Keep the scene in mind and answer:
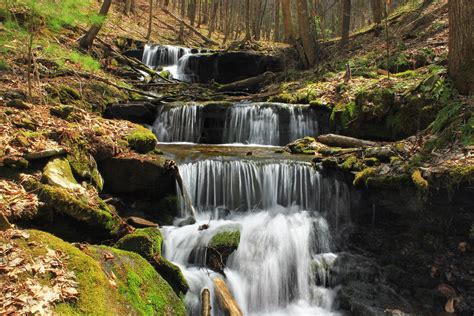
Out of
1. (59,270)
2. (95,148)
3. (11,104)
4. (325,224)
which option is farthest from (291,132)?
(59,270)

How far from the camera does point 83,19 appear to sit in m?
10.2

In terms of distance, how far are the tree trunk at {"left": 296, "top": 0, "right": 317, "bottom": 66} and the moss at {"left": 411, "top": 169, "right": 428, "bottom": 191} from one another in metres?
11.4

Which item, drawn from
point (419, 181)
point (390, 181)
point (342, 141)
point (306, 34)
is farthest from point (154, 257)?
point (306, 34)

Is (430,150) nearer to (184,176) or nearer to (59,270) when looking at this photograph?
(184,176)

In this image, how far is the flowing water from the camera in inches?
504

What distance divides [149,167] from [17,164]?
275 centimetres

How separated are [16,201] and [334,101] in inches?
404

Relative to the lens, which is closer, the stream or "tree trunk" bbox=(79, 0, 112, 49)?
the stream

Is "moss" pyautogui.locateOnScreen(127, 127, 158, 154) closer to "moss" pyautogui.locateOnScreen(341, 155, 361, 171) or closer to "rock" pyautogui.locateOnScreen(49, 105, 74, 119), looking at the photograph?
"rock" pyautogui.locateOnScreen(49, 105, 74, 119)

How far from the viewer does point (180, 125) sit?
13.4 m

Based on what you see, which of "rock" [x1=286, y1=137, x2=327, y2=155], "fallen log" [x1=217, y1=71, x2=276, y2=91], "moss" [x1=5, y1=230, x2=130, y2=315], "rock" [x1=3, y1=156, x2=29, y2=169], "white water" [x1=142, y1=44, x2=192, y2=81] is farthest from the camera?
"white water" [x1=142, y1=44, x2=192, y2=81]

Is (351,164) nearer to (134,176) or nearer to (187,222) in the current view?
(187,222)

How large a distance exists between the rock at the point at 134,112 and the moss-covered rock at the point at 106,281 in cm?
830

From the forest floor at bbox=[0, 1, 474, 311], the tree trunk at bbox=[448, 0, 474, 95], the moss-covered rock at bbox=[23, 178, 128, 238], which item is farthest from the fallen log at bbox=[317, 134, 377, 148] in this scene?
the moss-covered rock at bbox=[23, 178, 128, 238]
